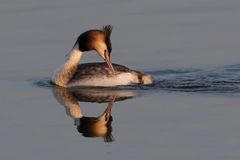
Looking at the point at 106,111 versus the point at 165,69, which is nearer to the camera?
the point at 106,111

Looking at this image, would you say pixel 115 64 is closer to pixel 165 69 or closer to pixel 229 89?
pixel 165 69

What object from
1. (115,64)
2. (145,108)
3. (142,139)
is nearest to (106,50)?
(115,64)

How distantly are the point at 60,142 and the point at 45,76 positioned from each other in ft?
14.6

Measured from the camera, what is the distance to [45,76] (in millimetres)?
16688

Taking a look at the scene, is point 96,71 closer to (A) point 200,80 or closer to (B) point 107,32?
(B) point 107,32

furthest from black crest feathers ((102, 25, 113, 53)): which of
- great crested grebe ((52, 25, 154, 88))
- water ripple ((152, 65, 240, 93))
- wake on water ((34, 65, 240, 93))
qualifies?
water ripple ((152, 65, 240, 93))

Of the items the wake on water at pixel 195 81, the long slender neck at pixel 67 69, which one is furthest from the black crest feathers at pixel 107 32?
the wake on water at pixel 195 81

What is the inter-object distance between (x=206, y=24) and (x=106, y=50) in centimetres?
332

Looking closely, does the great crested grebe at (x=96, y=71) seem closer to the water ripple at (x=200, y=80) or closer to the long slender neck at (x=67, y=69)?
the long slender neck at (x=67, y=69)

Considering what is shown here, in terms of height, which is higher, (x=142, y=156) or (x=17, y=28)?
(x=17, y=28)

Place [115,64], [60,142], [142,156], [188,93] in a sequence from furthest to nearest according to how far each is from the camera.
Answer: [115,64]
[188,93]
[60,142]
[142,156]

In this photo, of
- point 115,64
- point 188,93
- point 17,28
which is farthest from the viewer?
point 17,28

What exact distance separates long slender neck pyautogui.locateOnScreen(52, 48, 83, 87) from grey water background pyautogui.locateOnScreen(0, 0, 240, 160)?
0.22 meters

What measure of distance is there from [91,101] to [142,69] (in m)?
2.15
